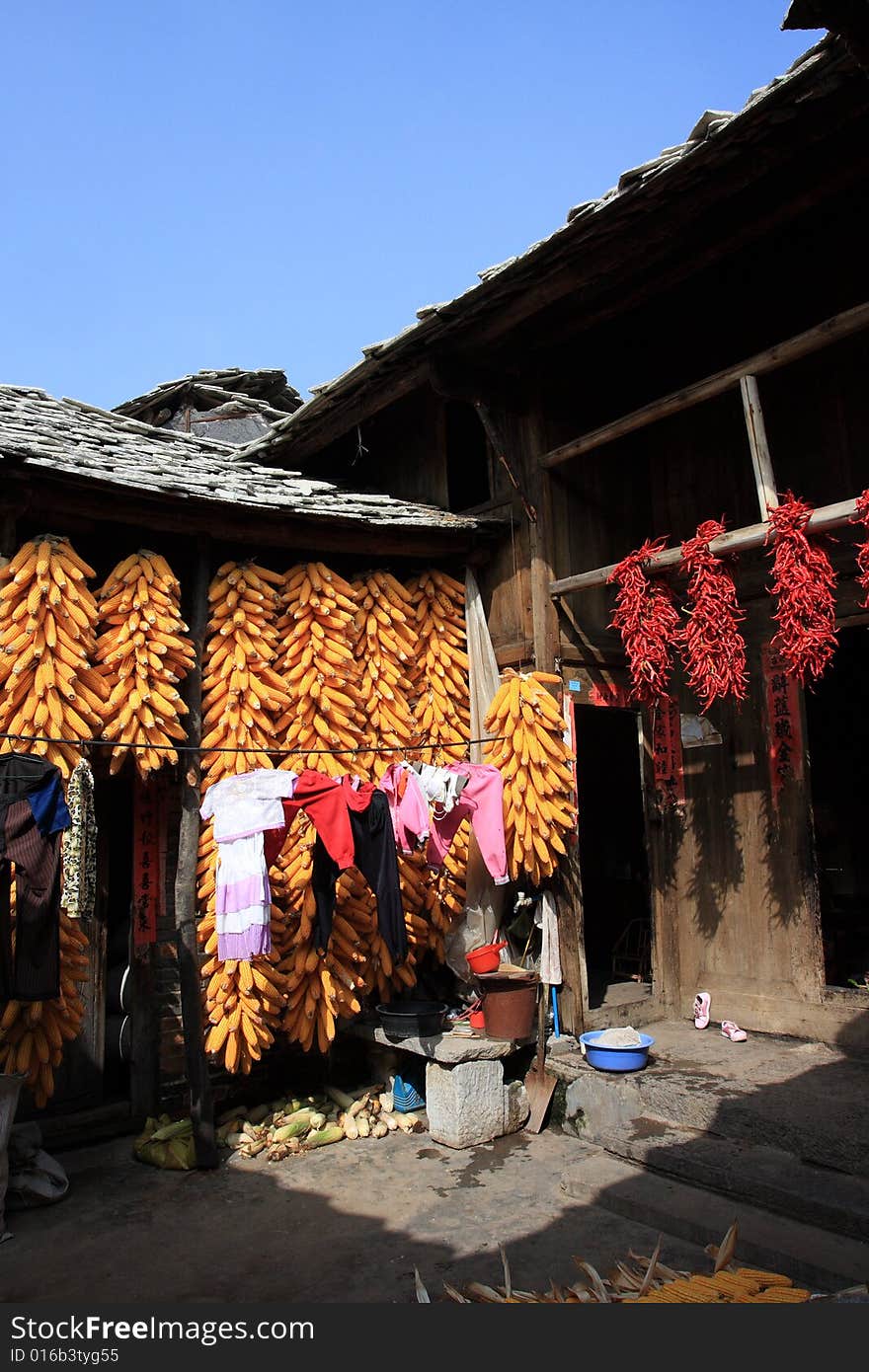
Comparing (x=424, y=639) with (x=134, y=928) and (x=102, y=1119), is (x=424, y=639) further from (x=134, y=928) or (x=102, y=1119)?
(x=102, y=1119)

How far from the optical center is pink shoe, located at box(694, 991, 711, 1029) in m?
6.99

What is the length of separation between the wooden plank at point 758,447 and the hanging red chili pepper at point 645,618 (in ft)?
2.91

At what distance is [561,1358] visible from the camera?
3105 millimetres

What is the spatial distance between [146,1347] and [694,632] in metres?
4.61

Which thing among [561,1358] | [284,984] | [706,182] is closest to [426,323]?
[706,182]

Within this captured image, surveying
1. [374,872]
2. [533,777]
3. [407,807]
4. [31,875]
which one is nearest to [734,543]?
[533,777]

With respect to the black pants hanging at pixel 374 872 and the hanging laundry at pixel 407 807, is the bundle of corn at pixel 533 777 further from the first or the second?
the black pants hanging at pixel 374 872

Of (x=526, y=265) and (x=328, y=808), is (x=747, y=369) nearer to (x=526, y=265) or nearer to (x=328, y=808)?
(x=526, y=265)

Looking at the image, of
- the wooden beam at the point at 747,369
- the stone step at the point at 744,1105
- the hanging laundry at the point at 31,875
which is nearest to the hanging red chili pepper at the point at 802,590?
the wooden beam at the point at 747,369

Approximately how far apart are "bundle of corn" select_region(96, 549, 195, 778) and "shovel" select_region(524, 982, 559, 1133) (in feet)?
10.3

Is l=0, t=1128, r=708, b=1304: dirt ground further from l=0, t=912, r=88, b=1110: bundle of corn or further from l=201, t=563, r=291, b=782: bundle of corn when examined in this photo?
l=201, t=563, r=291, b=782: bundle of corn

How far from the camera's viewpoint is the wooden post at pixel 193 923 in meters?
5.87

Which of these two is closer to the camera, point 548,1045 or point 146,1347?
point 146,1347

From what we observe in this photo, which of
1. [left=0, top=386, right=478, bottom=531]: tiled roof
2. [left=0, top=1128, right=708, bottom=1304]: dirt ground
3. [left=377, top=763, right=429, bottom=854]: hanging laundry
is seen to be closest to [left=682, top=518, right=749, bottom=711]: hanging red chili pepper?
[left=377, top=763, right=429, bottom=854]: hanging laundry
